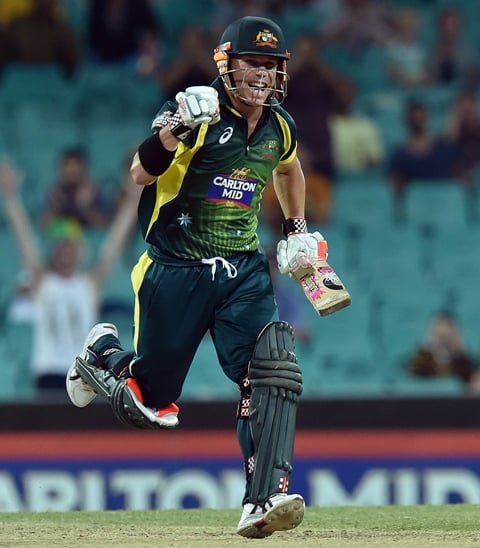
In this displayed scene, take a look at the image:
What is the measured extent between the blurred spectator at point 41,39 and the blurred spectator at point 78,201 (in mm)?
1685

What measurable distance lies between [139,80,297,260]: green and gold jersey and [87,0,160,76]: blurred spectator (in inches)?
305

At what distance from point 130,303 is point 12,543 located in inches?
240

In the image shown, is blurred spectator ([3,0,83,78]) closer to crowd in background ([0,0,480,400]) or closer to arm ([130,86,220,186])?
crowd in background ([0,0,480,400])

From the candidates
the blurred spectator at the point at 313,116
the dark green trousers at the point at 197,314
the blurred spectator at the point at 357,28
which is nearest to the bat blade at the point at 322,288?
the dark green trousers at the point at 197,314

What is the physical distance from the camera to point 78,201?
11812 mm

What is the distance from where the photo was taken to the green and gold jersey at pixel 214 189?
5629 mm

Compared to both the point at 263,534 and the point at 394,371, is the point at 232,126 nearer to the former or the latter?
the point at 263,534

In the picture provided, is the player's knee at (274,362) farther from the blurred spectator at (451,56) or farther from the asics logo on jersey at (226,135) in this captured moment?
the blurred spectator at (451,56)

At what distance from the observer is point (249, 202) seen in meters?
5.74

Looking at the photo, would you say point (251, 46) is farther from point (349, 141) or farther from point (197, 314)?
point (349, 141)

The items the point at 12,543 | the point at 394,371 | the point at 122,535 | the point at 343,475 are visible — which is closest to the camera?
the point at 12,543

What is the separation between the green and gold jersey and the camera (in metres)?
5.63

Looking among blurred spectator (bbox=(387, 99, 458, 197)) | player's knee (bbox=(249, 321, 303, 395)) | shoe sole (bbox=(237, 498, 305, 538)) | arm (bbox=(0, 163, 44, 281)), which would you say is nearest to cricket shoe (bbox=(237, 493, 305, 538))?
shoe sole (bbox=(237, 498, 305, 538))

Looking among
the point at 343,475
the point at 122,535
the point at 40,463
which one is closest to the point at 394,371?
the point at 343,475
